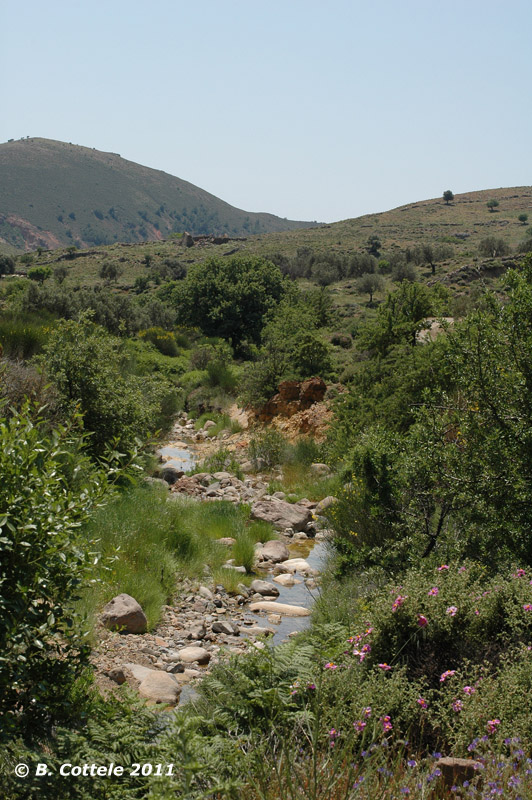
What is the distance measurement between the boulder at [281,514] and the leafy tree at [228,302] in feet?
61.7

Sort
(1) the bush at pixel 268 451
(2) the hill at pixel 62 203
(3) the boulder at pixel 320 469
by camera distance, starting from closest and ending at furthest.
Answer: (3) the boulder at pixel 320 469 → (1) the bush at pixel 268 451 → (2) the hill at pixel 62 203

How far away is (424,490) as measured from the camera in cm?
662

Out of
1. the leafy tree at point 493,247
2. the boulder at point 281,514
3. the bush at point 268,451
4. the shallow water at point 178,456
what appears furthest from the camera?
the leafy tree at point 493,247

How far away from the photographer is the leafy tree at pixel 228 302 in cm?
3031

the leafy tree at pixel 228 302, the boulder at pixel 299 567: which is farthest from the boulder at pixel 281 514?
the leafy tree at pixel 228 302

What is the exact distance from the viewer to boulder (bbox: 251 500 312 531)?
36.6 ft

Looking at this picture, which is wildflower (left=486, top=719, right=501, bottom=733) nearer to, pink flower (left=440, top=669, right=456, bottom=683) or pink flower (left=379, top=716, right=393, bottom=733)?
pink flower (left=440, top=669, right=456, bottom=683)

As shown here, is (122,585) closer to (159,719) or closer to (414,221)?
(159,719)

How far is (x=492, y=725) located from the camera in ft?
11.1

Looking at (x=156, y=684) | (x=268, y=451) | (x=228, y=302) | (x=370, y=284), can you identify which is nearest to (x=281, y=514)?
(x=268, y=451)

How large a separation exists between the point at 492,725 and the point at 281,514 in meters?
8.03

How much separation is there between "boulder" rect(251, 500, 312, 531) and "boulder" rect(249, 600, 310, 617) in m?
3.28

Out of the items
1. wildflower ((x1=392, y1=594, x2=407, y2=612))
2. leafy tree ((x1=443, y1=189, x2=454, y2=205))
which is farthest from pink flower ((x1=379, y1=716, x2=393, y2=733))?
leafy tree ((x1=443, y1=189, x2=454, y2=205))

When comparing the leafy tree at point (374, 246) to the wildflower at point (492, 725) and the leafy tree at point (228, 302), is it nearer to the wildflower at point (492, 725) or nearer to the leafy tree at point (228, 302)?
the leafy tree at point (228, 302)
